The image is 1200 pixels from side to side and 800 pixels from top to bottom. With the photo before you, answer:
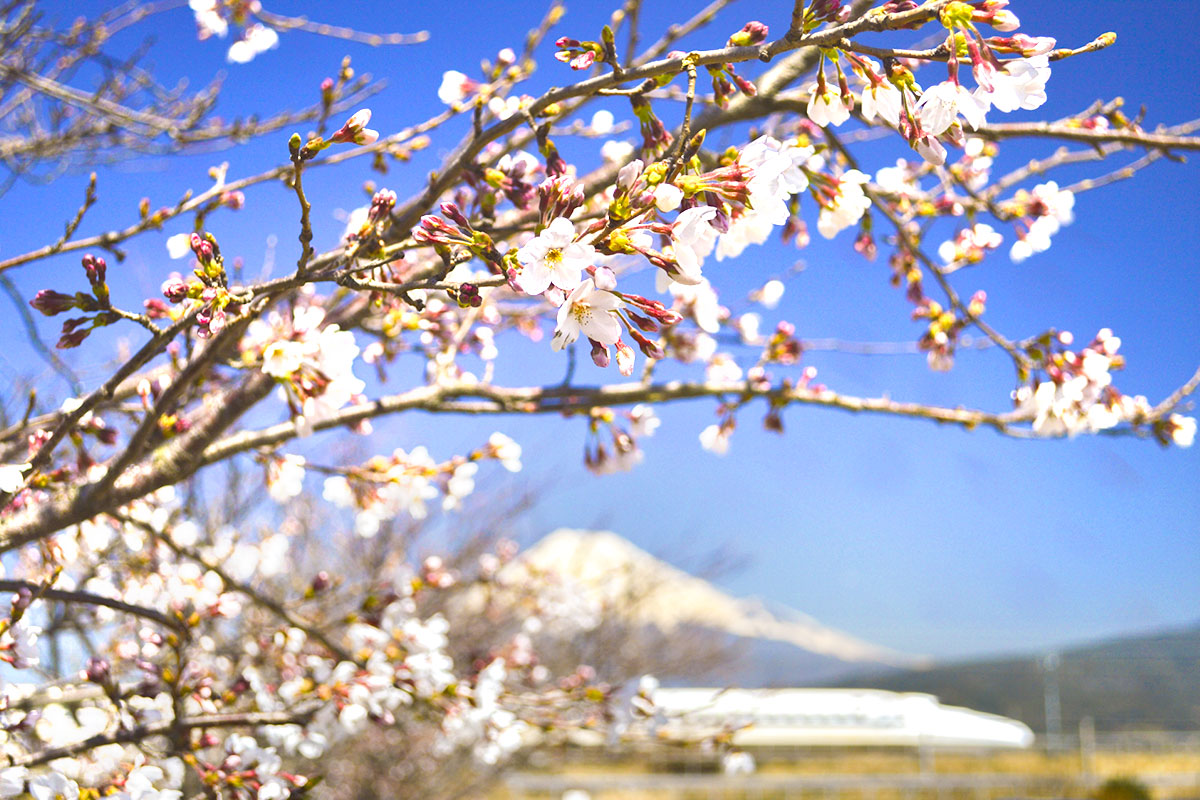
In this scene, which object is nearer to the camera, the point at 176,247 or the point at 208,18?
the point at 176,247

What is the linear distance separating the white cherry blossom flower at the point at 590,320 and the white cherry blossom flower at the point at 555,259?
0.09 feet

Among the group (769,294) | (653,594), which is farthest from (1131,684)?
(769,294)

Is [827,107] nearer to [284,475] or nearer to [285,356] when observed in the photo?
[285,356]

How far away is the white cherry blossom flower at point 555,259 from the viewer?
964 millimetres

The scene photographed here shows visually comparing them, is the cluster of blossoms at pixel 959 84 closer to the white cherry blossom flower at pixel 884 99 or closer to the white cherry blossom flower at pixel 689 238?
the white cherry blossom flower at pixel 884 99

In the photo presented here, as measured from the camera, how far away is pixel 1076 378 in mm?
1911

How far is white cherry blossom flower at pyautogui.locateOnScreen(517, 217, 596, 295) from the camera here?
0.96 meters

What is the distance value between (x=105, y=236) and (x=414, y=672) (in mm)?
1502

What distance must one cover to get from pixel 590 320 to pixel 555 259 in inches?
3.5

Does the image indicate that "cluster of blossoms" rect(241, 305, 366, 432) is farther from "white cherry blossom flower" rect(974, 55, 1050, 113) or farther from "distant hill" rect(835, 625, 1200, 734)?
"distant hill" rect(835, 625, 1200, 734)

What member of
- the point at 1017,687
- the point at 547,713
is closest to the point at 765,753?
the point at 1017,687

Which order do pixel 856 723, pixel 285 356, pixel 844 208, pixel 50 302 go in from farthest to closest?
pixel 856 723
pixel 844 208
pixel 285 356
pixel 50 302

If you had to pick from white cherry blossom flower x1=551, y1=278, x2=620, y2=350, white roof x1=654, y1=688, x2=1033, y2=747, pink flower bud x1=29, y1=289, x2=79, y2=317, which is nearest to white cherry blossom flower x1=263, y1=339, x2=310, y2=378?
pink flower bud x1=29, y1=289, x2=79, y2=317

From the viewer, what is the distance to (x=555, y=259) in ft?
3.25
